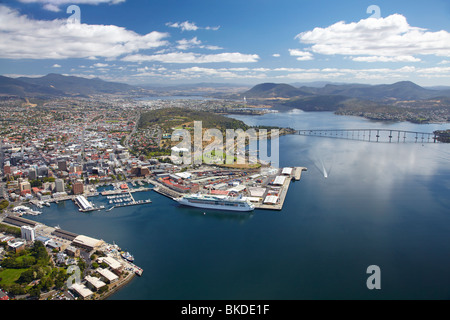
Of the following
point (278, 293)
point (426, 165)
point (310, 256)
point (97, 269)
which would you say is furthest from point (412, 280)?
point (426, 165)

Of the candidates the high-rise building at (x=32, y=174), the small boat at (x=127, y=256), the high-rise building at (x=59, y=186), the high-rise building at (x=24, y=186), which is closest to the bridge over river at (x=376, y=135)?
the high-rise building at (x=59, y=186)

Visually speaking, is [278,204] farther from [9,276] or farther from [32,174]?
[32,174]

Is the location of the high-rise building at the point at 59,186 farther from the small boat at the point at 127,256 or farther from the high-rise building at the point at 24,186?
the small boat at the point at 127,256

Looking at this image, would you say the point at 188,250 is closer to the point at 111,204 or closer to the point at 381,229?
the point at 111,204

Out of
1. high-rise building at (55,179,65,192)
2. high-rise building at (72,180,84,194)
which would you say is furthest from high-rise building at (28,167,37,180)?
high-rise building at (72,180,84,194)

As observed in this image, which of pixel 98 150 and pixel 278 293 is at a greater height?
pixel 98 150

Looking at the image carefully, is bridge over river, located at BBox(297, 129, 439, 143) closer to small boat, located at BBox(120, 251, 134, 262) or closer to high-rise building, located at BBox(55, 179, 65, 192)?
high-rise building, located at BBox(55, 179, 65, 192)
